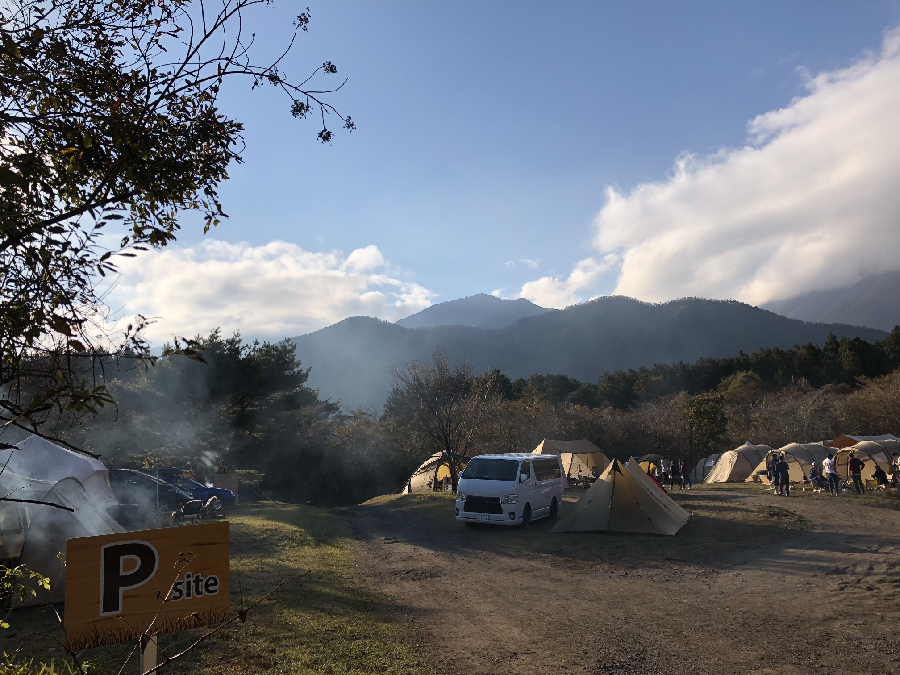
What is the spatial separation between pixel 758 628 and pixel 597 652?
228 cm

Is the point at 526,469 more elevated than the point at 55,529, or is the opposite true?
the point at 55,529

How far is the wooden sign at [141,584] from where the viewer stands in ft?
11.6

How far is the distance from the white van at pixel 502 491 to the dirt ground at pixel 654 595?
0.45 metres

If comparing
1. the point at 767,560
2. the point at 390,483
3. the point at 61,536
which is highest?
the point at 61,536

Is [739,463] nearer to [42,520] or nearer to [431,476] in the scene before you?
[431,476]

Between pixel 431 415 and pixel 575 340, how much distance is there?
13162 centimetres

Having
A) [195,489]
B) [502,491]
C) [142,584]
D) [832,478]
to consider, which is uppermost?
[142,584]

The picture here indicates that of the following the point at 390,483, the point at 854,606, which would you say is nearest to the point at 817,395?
the point at 390,483

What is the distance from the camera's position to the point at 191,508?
15.8 m

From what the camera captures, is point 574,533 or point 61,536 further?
point 574,533

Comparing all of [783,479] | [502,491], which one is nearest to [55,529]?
[502,491]

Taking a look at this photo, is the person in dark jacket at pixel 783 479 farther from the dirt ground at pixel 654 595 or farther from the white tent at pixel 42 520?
the white tent at pixel 42 520

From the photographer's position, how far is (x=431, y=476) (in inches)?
1233

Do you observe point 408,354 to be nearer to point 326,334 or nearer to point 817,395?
point 326,334
